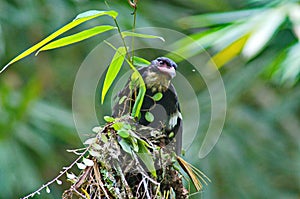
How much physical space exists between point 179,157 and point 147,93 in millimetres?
116

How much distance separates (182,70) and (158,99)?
1.31 meters

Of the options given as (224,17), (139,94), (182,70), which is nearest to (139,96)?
(139,94)

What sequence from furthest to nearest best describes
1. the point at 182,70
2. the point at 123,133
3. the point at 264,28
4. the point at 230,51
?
the point at 182,70
the point at 230,51
the point at 264,28
the point at 123,133

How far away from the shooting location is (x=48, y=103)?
2.31m

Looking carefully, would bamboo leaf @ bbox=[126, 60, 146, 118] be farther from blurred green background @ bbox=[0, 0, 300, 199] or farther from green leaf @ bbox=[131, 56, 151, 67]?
blurred green background @ bbox=[0, 0, 300, 199]

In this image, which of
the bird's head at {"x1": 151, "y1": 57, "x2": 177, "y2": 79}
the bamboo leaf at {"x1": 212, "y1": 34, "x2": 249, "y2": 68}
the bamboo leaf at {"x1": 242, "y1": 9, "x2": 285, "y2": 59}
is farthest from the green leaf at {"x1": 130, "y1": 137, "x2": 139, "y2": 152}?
the bamboo leaf at {"x1": 212, "y1": 34, "x2": 249, "y2": 68}

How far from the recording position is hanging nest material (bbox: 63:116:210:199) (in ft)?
2.71

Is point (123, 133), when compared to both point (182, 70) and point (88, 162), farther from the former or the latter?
point (182, 70)

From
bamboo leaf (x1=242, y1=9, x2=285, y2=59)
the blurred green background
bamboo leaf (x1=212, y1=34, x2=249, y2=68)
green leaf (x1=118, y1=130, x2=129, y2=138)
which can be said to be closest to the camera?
green leaf (x1=118, y1=130, x2=129, y2=138)

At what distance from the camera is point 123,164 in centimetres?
85

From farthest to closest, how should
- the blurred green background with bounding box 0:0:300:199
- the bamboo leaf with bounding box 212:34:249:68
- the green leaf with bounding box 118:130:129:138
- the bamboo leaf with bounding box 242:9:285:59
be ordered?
the blurred green background with bounding box 0:0:300:199
the bamboo leaf with bounding box 212:34:249:68
the bamboo leaf with bounding box 242:9:285:59
the green leaf with bounding box 118:130:129:138

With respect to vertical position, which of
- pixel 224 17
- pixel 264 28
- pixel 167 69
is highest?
pixel 224 17

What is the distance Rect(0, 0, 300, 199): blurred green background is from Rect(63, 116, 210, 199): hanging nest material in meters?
0.95

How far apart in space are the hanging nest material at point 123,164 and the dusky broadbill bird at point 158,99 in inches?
0.7
